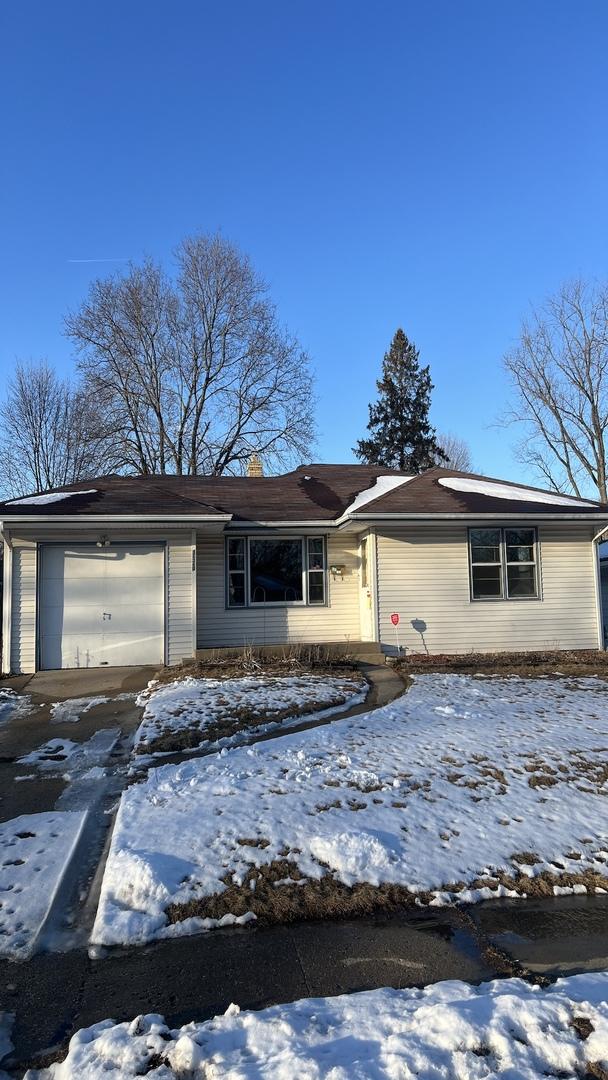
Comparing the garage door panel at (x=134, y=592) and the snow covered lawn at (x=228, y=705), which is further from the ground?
the garage door panel at (x=134, y=592)

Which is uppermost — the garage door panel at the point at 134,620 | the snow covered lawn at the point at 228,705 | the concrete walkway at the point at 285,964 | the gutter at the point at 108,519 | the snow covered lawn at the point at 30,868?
the gutter at the point at 108,519

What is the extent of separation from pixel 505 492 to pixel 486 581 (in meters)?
2.21

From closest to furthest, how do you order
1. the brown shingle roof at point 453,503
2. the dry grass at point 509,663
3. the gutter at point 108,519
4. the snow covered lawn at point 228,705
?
the snow covered lawn at point 228,705
the dry grass at point 509,663
the gutter at point 108,519
the brown shingle roof at point 453,503

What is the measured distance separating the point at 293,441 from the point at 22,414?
1535 cm

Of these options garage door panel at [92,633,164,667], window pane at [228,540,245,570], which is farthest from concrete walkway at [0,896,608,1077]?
window pane at [228,540,245,570]

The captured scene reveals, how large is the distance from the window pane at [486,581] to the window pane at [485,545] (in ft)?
0.57

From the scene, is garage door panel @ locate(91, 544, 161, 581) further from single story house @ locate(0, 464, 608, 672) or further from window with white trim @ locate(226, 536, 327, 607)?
window with white trim @ locate(226, 536, 327, 607)

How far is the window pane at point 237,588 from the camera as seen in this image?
1366 cm

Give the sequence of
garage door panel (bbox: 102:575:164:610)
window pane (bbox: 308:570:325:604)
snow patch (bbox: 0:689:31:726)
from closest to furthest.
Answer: snow patch (bbox: 0:689:31:726), garage door panel (bbox: 102:575:164:610), window pane (bbox: 308:570:325:604)

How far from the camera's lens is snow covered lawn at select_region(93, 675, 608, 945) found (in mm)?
3855

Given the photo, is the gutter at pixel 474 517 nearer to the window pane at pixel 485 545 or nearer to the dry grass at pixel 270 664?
the window pane at pixel 485 545

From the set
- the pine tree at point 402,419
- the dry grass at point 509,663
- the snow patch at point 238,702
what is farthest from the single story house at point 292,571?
the pine tree at point 402,419

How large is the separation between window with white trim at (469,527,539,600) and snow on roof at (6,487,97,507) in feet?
27.0

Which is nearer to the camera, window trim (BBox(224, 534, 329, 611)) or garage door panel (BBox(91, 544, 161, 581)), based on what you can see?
garage door panel (BBox(91, 544, 161, 581))
